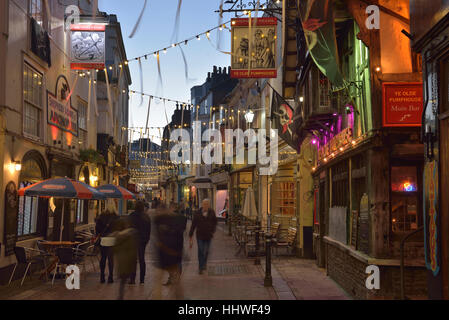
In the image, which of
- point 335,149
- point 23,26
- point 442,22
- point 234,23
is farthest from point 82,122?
point 442,22

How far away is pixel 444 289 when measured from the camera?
635 centimetres

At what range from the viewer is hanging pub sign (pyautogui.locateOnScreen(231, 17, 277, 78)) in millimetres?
13789

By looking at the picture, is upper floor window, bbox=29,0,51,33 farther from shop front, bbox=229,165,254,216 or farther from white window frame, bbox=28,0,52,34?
shop front, bbox=229,165,254,216

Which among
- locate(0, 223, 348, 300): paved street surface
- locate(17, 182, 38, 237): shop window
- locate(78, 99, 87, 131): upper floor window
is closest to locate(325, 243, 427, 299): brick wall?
locate(0, 223, 348, 300): paved street surface

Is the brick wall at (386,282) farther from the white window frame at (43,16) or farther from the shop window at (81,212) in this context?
the shop window at (81,212)

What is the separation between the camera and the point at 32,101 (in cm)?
1456

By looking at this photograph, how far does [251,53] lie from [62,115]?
25.1ft

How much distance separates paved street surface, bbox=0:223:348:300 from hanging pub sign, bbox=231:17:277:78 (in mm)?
5391

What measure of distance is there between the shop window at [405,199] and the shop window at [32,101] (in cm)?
1008

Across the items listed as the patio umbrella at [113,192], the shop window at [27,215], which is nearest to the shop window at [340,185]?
the patio umbrella at [113,192]

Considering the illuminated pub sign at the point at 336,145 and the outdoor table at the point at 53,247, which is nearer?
the illuminated pub sign at the point at 336,145

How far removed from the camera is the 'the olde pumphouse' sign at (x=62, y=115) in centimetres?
1603
